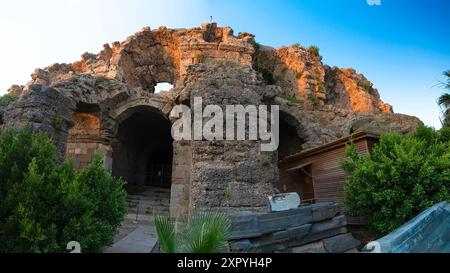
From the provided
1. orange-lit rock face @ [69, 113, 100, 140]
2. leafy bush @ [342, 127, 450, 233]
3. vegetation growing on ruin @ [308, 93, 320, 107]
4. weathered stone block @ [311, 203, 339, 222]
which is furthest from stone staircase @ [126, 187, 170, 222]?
vegetation growing on ruin @ [308, 93, 320, 107]

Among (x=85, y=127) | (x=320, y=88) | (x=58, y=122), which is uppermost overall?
(x=320, y=88)

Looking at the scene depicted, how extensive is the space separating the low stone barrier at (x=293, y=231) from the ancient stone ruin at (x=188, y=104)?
1.58 meters

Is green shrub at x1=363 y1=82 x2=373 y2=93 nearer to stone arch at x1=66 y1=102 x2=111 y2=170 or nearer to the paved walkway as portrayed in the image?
stone arch at x1=66 y1=102 x2=111 y2=170

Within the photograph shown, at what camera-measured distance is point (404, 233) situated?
4.25 metres

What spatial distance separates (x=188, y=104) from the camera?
32.4 ft

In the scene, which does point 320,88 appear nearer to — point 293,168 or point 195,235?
point 293,168

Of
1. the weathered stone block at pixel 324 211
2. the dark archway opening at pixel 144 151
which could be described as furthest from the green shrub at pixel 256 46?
the weathered stone block at pixel 324 211

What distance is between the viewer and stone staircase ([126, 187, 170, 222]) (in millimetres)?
10936

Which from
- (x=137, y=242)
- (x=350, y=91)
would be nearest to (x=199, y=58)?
(x=350, y=91)

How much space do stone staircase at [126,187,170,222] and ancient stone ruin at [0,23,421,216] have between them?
4.14 ft

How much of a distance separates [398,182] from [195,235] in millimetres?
5059

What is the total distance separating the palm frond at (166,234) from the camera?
3232 mm
